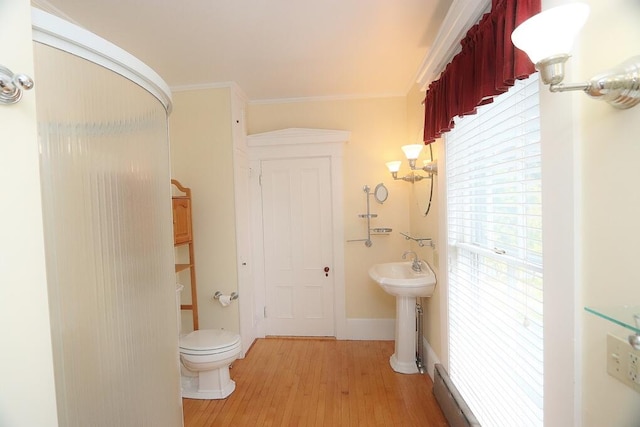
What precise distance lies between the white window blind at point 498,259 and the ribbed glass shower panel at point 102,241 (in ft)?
4.63

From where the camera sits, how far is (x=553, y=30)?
654 millimetres

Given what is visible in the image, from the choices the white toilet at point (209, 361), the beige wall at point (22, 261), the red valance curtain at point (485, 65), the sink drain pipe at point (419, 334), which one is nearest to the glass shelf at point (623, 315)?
the red valance curtain at point (485, 65)

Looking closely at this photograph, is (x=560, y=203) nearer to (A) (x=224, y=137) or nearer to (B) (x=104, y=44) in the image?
(B) (x=104, y=44)

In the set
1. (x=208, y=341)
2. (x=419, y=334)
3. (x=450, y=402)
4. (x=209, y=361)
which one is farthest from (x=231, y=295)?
(x=450, y=402)

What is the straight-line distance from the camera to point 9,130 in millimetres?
500

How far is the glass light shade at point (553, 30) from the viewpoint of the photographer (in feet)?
2.07

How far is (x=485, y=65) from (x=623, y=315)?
102 cm

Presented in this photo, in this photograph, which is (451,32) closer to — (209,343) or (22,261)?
(22,261)

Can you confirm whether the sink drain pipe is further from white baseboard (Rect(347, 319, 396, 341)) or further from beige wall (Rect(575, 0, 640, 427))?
beige wall (Rect(575, 0, 640, 427))

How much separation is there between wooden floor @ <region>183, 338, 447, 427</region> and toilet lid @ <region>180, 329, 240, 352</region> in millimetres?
415

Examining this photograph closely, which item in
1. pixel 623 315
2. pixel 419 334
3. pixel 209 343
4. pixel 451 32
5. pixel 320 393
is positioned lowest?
pixel 320 393

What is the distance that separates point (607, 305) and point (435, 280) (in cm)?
139

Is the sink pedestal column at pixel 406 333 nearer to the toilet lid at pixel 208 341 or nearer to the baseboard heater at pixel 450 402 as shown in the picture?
the baseboard heater at pixel 450 402

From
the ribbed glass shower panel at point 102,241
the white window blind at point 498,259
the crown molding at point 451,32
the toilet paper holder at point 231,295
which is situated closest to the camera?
the ribbed glass shower panel at point 102,241
